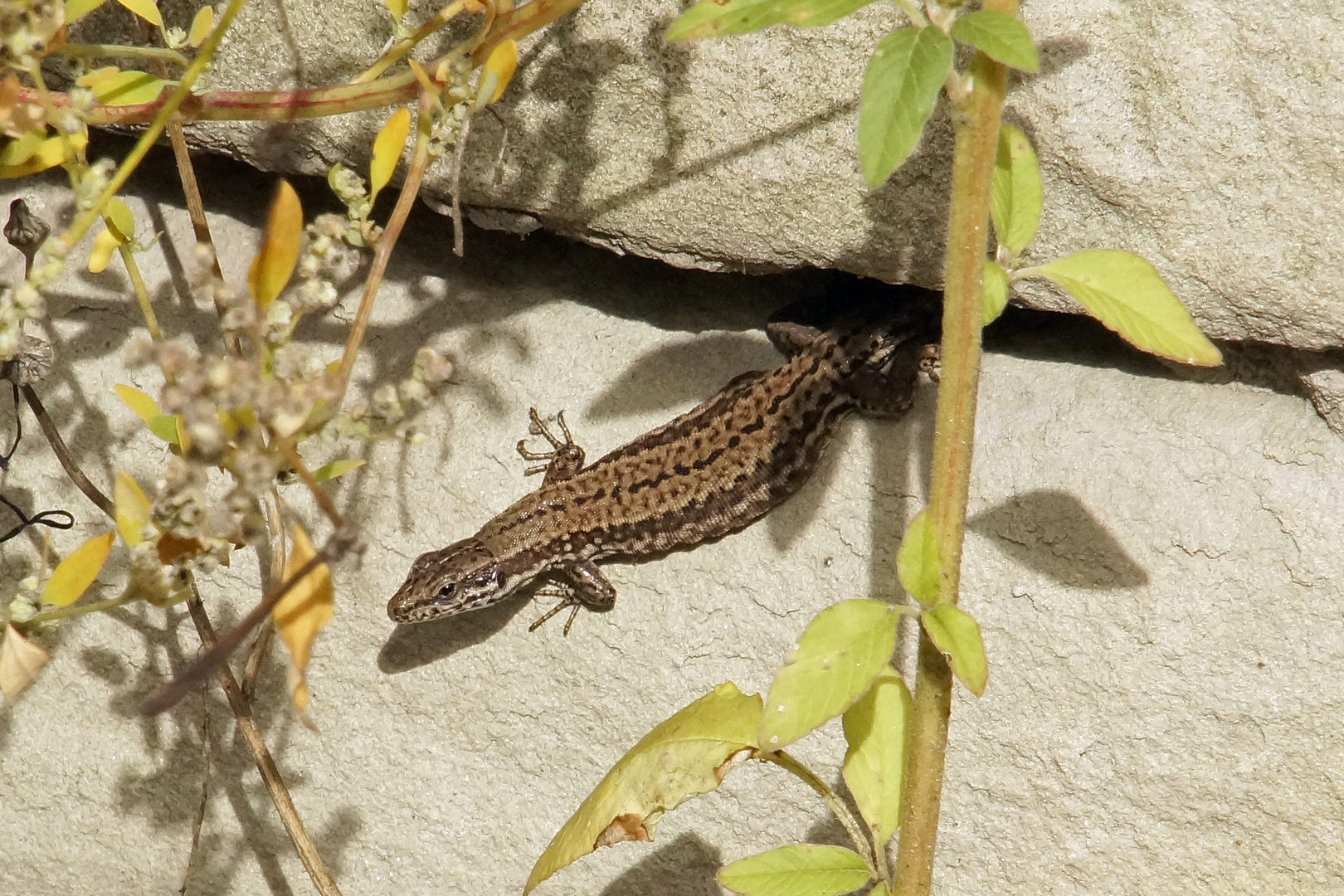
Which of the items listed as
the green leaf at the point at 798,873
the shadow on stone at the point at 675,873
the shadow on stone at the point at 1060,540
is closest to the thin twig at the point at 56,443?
the shadow on stone at the point at 675,873

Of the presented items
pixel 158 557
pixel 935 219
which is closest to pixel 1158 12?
pixel 935 219

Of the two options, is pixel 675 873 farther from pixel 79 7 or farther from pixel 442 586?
pixel 79 7

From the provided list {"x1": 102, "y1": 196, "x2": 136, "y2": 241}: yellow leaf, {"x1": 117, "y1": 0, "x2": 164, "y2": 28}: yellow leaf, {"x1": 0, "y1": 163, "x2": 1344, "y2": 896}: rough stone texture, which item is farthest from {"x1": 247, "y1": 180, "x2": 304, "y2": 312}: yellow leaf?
{"x1": 0, "y1": 163, "x2": 1344, "y2": 896}: rough stone texture

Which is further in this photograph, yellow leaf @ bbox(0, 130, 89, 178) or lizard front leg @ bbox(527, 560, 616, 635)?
lizard front leg @ bbox(527, 560, 616, 635)

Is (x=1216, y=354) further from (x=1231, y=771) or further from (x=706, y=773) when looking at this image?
(x=1231, y=771)

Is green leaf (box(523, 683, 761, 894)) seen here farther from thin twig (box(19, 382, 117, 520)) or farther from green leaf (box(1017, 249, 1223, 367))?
thin twig (box(19, 382, 117, 520))

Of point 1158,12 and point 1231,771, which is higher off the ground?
point 1158,12

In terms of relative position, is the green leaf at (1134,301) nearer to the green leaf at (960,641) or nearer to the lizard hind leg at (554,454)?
the green leaf at (960,641)

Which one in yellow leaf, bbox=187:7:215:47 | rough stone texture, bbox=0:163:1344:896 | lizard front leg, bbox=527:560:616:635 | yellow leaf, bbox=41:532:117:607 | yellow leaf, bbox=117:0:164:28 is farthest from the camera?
lizard front leg, bbox=527:560:616:635
